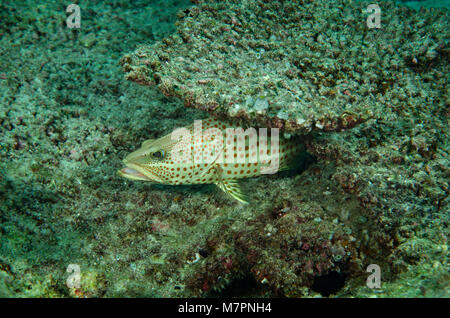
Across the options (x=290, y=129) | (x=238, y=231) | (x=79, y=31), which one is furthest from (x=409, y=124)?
(x=79, y=31)

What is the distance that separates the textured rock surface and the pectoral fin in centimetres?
113

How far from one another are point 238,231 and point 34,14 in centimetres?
683

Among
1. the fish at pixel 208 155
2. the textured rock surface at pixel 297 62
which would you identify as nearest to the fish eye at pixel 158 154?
the fish at pixel 208 155

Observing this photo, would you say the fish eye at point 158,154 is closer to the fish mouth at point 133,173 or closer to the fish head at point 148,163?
the fish head at point 148,163

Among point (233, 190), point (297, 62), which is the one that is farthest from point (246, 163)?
point (297, 62)

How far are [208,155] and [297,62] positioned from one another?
1.78 metres

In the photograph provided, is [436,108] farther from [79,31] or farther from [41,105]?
[79,31]

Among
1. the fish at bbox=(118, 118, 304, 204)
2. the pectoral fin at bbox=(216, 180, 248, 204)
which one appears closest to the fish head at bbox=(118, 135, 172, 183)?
the fish at bbox=(118, 118, 304, 204)

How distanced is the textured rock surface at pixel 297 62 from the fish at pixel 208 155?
2.36 ft

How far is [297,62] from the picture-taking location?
3.70 metres

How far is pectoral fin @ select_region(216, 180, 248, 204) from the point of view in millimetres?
3744

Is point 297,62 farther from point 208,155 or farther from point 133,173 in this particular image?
point 133,173

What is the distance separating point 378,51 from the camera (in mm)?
3990

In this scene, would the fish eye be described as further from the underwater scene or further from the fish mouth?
the fish mouth
